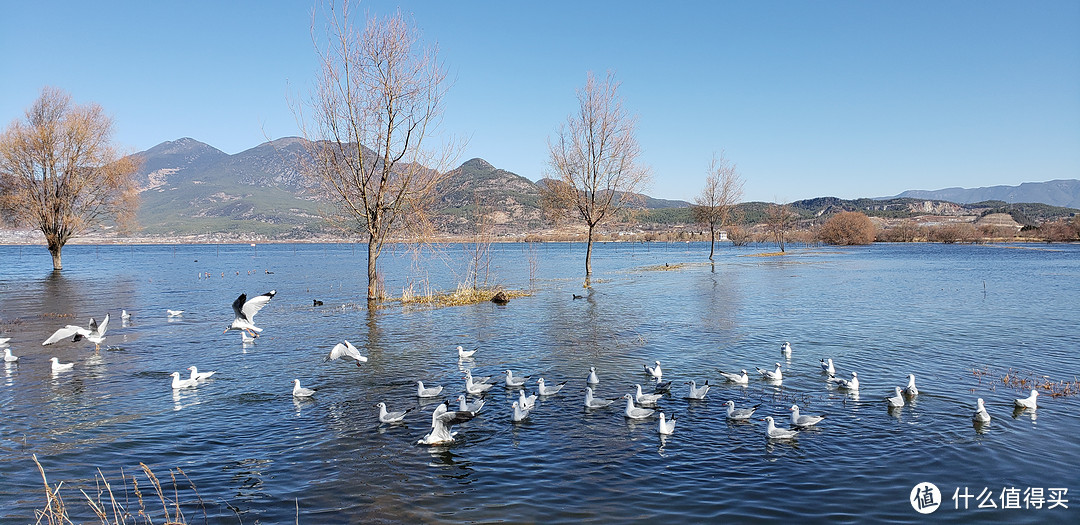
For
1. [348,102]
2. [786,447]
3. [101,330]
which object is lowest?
[786,447]

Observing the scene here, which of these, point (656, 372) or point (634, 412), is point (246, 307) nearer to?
point (634, 412)

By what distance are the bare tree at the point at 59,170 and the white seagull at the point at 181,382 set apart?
4458 centimetres

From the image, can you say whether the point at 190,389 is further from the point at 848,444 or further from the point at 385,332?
the point at 848,444

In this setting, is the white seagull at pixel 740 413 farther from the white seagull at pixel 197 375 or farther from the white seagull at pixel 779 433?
the white seagull at pixel 197 375

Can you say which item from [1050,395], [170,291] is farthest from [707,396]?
[170,291]

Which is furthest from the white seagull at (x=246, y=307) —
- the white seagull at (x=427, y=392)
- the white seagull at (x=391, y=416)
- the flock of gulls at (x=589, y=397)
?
the white seagull at (x=391, y=416)

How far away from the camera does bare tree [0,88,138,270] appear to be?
4419cm

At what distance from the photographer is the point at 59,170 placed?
45438 millimetres

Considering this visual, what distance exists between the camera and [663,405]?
37.5ft

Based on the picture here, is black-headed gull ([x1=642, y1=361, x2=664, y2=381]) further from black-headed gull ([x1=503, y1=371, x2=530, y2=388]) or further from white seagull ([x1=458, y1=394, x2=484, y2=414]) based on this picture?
white seagull ([x1=458, y1=394, x2=484, y2=414])

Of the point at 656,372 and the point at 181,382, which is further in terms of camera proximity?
the point at 656,372

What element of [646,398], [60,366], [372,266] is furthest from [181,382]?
[372,266]

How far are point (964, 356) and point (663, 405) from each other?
32.3 ft

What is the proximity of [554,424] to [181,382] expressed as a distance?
892 centimetres
